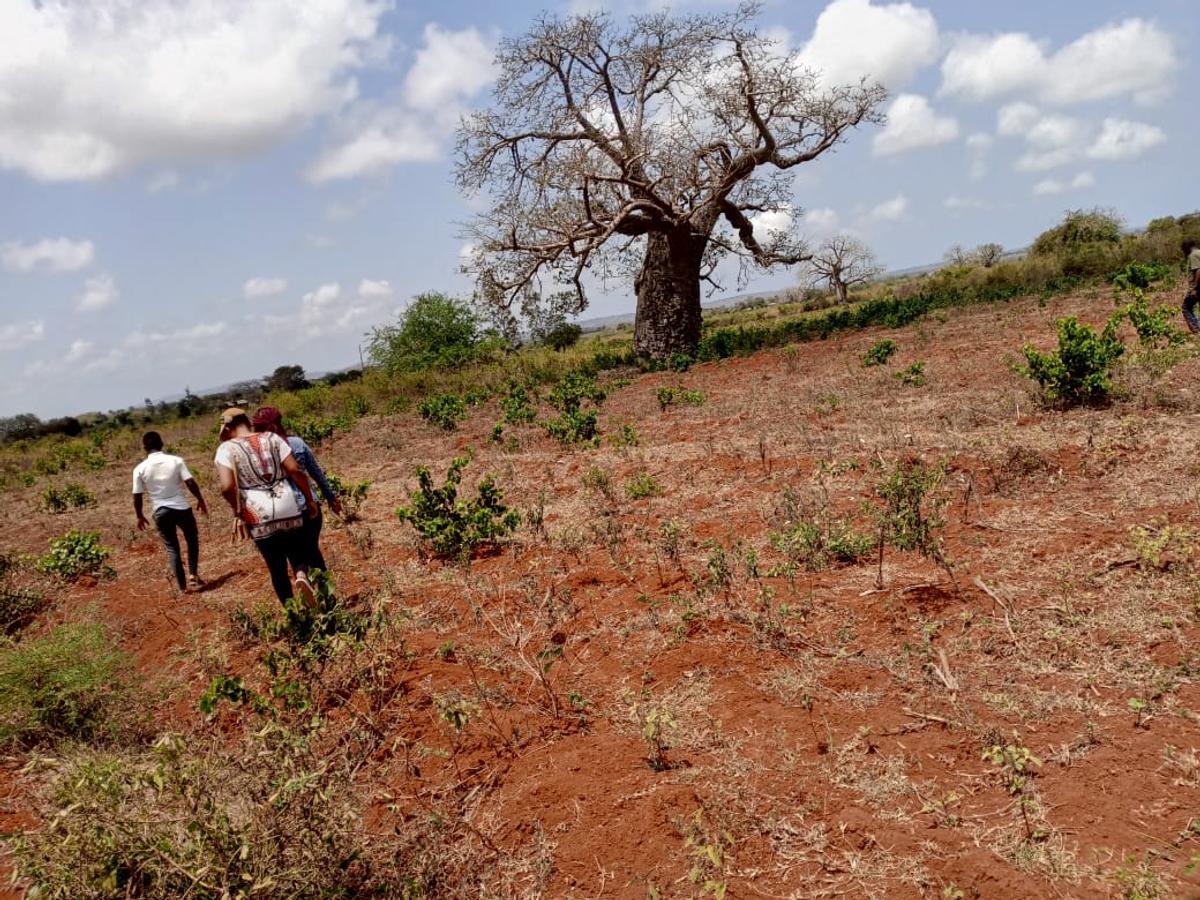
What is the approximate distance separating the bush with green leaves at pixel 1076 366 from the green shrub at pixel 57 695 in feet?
23.4

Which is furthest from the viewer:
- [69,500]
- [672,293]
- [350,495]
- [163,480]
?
[672,293]

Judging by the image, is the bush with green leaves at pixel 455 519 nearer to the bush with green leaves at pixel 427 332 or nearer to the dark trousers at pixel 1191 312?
the dark trousers at pixel 1191 312

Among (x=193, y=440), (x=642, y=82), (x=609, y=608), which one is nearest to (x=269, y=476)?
(x=609, y=608)

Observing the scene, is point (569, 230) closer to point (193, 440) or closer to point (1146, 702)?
point (193, 440)

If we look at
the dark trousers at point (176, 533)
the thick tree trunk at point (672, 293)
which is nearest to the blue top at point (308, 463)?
the dark trousers at point (176, 533)

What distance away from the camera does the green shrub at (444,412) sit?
12.0m

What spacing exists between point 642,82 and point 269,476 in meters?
13.7

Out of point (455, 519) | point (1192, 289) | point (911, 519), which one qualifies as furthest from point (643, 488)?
point (1192, 289)

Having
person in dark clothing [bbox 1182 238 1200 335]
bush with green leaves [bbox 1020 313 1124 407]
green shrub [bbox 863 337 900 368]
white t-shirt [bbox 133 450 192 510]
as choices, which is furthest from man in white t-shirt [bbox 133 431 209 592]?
person in dark clothing [bbox 1182 238 1200 335]

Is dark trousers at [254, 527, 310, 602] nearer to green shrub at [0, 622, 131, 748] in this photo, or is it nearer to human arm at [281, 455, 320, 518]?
human arm at [281, 455, 320, 518]

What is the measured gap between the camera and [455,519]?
544 cm

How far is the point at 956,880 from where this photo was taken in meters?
2.01

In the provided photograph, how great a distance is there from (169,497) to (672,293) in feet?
38.1

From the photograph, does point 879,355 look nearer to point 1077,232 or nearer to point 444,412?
point 444,412
